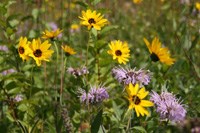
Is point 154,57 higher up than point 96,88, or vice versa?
point 154,57

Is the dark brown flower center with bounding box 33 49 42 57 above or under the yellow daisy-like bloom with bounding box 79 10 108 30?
under

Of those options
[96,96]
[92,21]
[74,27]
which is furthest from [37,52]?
[74,27]

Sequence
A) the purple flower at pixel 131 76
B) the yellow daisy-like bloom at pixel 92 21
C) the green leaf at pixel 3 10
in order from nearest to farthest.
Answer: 1. the purple flower at pixel 131 76
2. the yellow daisy-like bloom at pixel 92 21
3. the green leaf at pixel 3 10

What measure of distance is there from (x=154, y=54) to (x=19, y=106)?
0.74 meters

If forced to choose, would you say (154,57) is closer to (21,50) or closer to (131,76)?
(131,76)

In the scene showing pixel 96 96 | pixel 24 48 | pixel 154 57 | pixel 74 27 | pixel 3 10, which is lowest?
pixel 96 96

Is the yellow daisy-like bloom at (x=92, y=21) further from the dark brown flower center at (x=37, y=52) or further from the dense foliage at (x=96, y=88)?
the dark brown flower center at (x=37, y=52)

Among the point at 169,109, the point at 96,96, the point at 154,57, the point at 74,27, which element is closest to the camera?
the point at 169,109

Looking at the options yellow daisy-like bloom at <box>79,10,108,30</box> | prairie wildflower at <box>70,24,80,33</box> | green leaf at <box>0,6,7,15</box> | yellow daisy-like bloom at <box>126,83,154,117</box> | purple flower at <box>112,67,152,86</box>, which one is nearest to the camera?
yellow daisy-like bloom at <box>126,83,154,117</box>

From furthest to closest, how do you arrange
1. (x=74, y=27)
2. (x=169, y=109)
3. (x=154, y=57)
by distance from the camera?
(x=74, y=27) < (x=154, y=57) < (x=169, y=109)

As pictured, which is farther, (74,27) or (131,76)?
(74,27)

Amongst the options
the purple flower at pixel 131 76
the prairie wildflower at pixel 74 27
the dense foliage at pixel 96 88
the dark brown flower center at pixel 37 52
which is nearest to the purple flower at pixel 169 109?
the dense foliage at pixel 96 88

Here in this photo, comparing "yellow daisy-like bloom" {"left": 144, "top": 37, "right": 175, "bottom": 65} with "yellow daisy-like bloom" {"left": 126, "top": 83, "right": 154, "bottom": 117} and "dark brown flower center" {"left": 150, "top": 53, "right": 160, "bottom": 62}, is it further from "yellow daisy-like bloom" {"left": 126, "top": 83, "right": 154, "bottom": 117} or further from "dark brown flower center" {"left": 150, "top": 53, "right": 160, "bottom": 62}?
"yellow daisy-like bloom" {"left": 126, "top": 83, "right": 154, "bottom": 117}

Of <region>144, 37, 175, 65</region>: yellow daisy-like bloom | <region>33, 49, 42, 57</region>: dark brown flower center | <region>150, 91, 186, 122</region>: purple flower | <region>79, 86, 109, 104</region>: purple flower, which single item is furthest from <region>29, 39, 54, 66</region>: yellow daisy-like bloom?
<region>150, 91, 186, 122</region>: purple flower
